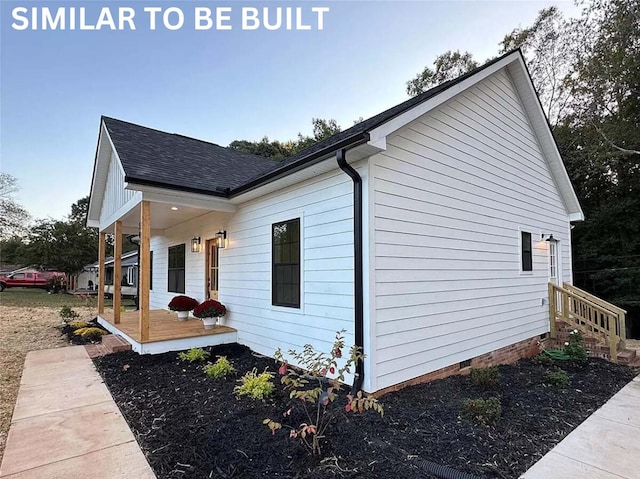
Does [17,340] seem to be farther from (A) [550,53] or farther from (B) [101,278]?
(A) [550,53]

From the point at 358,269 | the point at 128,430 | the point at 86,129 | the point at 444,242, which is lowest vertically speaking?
the point at 128,430

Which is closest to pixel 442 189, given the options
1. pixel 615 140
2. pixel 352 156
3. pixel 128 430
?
pixel 352 156

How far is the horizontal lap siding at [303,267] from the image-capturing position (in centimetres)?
430

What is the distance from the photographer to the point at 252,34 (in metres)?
9.21

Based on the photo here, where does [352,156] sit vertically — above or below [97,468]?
A: above

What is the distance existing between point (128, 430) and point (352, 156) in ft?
11.9

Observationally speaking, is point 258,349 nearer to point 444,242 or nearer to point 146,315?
point 146,315

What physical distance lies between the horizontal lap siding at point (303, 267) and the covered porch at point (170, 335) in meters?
0.40

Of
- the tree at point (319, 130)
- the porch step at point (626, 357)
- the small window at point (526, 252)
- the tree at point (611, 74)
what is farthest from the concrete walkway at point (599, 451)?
the tree at point (319, 130)

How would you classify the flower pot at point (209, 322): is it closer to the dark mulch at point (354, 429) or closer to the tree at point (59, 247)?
the dark mulch at point (354, 429)

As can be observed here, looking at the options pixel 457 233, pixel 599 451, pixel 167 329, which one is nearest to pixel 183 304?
pixel 167 329

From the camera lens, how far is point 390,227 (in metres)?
4.21

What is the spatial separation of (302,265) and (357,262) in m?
1.23

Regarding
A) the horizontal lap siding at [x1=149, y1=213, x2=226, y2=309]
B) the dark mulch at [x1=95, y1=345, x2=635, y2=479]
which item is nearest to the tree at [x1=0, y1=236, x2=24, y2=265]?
the horizontal lap siding at [x1=149, y1=213, x2=226, y2=309]
